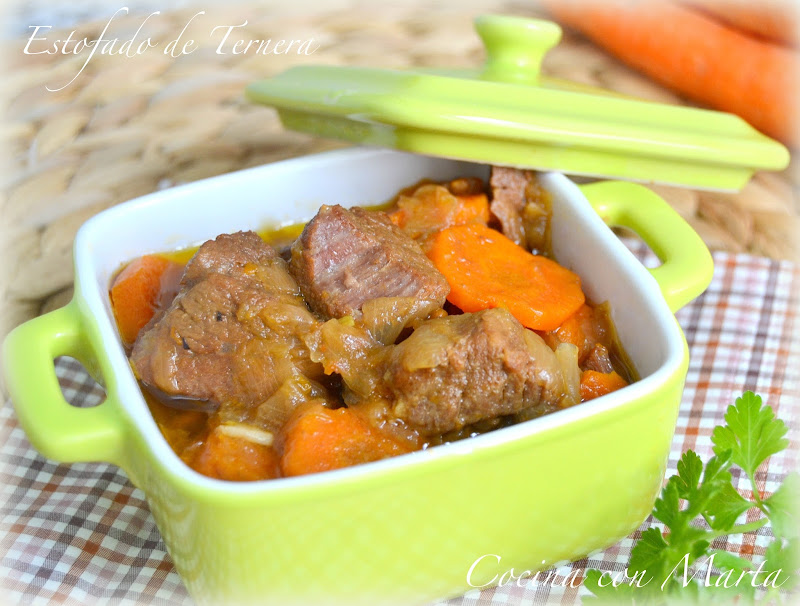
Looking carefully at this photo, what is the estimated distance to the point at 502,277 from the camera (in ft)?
6.98

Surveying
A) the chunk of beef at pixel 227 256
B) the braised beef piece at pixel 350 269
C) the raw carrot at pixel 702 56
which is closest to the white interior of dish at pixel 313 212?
the chunk of beef at pixel 227 256

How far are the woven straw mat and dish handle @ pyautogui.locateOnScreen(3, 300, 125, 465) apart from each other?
81 cm

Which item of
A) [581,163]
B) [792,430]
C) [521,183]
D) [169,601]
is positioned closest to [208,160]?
[521,183]

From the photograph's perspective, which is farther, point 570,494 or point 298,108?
point 298,108

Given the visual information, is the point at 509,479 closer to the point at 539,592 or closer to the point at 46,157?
the point at 539,592

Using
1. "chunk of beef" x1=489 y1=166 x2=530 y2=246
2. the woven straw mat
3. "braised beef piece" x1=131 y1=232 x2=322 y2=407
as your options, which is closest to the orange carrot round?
"braised beef piece" x1=131 y1=232 x2=322 y2=407

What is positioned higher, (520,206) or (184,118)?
(520,206)

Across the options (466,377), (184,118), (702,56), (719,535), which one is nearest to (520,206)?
(466,377)

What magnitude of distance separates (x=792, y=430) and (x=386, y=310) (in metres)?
1.19

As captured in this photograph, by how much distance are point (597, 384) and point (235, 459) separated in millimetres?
780

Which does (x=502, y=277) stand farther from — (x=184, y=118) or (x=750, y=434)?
(x=184, y=118)

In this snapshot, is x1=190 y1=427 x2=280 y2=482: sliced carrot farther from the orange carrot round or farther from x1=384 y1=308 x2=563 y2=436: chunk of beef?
the orange carrot round

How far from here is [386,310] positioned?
192 cm

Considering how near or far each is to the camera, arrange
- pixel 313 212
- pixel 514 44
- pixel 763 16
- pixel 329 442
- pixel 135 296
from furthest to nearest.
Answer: pixel 763 16 → pixel 313 212 → pixel 514 44 → pixel 135 296 → pixel 329 442
